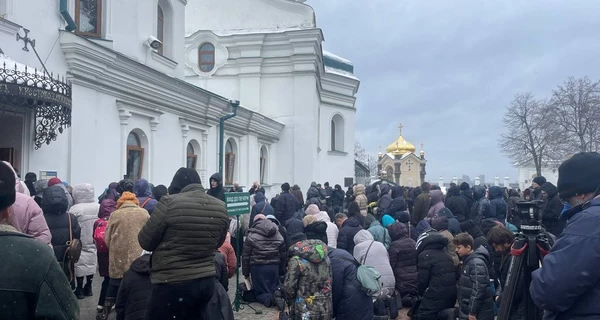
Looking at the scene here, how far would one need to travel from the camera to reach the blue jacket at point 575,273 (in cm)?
250

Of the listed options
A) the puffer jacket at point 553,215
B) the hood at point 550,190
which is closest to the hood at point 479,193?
the hood at point 550,190

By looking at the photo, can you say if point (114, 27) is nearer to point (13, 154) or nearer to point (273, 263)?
point (13, 154)

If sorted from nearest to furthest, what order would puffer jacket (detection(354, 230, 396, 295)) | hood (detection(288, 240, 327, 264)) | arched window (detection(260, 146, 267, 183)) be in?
hood (detection(288, 240, 327, 264)) → puffer jacket (detection(354, 230, 396, 295)) → arched window (detection(260, 146, 267, 183))

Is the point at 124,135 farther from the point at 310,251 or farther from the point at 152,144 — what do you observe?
the point at 310,251

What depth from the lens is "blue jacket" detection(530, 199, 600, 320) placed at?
8.20ft

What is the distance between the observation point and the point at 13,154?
29.5 feet

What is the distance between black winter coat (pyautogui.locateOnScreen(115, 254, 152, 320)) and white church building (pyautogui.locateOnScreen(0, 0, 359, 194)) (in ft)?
14.4

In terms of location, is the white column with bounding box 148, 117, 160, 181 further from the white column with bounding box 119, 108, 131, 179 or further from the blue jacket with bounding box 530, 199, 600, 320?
the blue jacket with bounding box 530, 199, 600, 320

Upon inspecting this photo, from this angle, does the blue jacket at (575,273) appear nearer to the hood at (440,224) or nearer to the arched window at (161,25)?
the hood at (440,224)

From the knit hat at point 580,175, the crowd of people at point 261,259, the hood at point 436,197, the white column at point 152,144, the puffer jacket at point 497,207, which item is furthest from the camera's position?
the white column at point 152,144

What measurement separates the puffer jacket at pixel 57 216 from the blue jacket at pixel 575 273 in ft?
18.0

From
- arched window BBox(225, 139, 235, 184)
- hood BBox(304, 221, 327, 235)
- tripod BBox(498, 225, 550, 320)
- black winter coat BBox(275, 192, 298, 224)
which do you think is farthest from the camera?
arched window BBox(225, 139, 235, 184)

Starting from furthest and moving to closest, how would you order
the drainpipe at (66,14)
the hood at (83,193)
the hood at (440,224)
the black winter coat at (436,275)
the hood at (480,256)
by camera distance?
the drainpipe at (66,14), the hood at (440,224), the hood at (83,193), the black winter coat at (436,275), the hood at (480,256)

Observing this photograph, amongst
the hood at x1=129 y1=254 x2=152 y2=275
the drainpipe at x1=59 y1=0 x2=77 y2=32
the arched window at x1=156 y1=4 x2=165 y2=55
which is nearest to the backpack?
A: the hood at x1=129 y1=254 x2=152 y2=275
